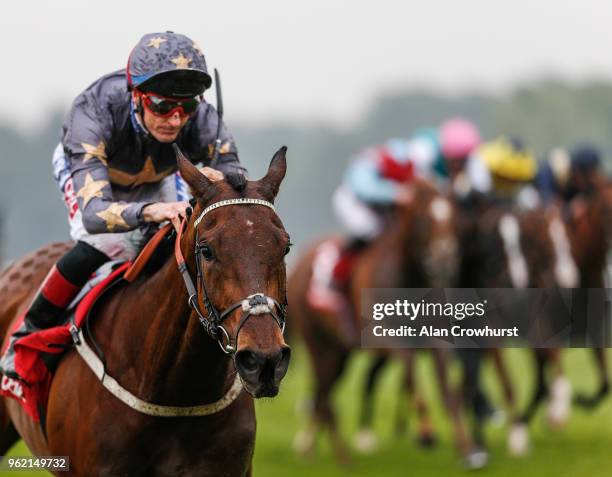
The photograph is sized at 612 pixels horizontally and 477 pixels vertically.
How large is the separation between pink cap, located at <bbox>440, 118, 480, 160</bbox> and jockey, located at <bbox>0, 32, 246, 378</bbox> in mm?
8120

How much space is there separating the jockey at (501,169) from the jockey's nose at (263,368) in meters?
9.41

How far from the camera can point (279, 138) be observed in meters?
61.1

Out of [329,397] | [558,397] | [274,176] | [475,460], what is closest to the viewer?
[274,176]

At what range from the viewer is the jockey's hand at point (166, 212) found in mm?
4637

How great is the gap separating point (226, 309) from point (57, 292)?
1474 millimetres

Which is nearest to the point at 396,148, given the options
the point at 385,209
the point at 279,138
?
the point at 385,209

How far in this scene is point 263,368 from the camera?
3.92 metres

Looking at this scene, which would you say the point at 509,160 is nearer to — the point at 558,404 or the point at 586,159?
the point at 586,159

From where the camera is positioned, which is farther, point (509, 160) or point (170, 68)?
point (509, 160)

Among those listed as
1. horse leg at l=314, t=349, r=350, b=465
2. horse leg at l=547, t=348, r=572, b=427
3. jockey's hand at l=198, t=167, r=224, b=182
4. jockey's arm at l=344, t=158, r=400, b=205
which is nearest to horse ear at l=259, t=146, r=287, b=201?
jockey's hand at l=198, t=167, r=224, b=182

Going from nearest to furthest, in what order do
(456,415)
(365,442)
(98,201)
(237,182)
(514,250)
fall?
(237,182), (98,201), (456,415), (514,250), (365,442)

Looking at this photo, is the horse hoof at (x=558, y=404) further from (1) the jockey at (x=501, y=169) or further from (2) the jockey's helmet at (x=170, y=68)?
(2) the jockey's helmet at (x=170, y=68)

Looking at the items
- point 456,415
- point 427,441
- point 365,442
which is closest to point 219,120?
point 456,415

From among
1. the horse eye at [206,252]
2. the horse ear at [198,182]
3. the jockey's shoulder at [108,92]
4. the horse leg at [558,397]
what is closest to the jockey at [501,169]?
the horse leg at [558,397]
